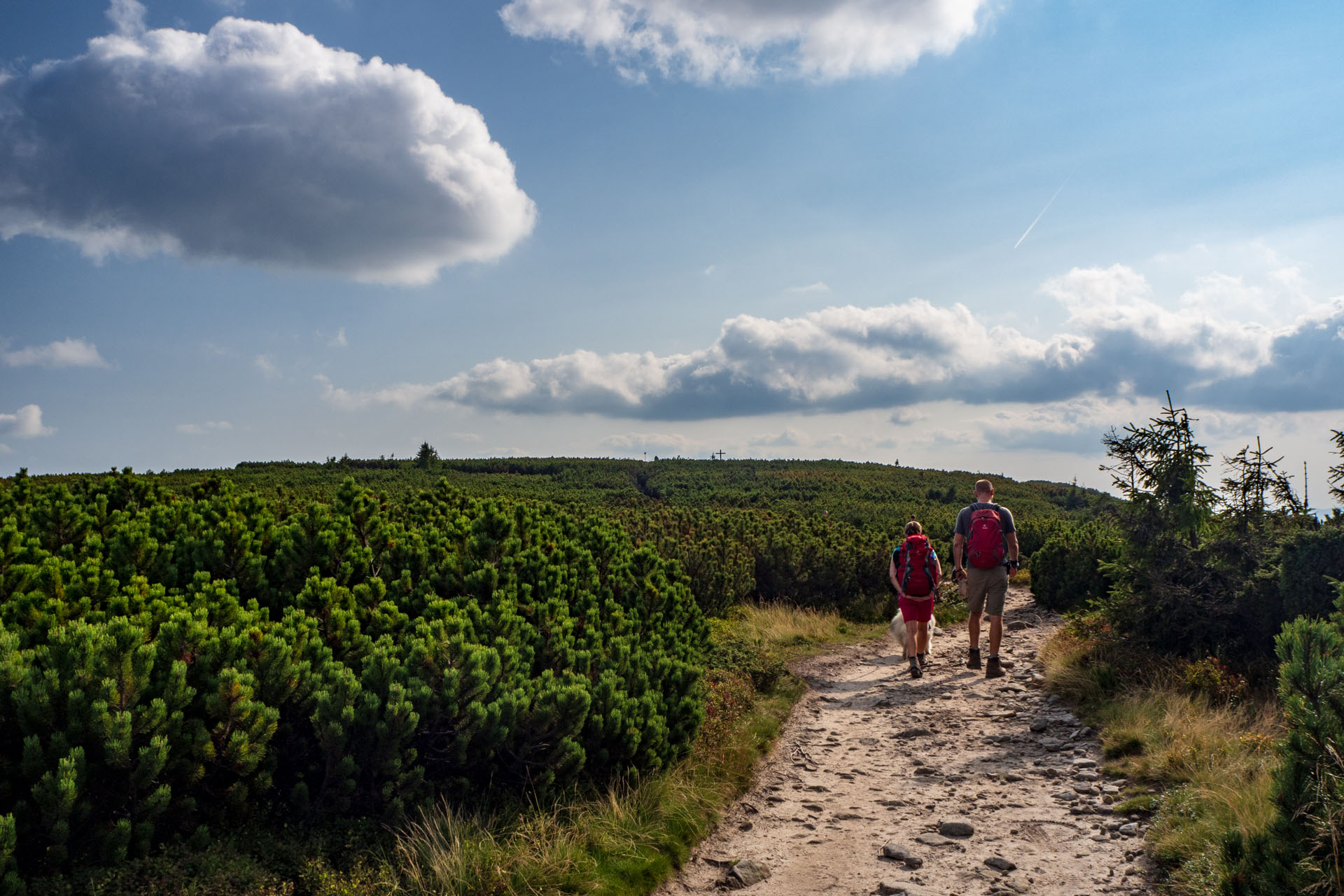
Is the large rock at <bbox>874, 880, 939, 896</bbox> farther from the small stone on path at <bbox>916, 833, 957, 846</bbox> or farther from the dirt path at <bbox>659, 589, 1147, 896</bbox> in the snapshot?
the small stone on path at <bbox>916, 833, 957, 846</bbox>

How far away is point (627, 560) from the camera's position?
342 inches

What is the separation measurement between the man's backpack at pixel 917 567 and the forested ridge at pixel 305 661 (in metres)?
3.09

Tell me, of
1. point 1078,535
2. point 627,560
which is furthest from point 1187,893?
point 1078,535

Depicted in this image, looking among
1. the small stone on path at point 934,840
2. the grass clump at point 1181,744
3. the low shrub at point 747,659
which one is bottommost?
the small stone on path at point 934,840

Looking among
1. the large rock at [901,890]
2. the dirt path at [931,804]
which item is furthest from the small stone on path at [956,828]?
the large rock at [901,890]

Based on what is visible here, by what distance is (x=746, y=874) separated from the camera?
17.0 ft

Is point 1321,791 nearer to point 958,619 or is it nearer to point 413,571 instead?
point 413,571

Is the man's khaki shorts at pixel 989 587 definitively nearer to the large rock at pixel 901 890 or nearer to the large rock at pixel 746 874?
the large rock at pixel 901 890

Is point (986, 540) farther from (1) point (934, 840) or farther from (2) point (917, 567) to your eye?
(1) point (934, 840)

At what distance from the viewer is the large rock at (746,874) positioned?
5121mm

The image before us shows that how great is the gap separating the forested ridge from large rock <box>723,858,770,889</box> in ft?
3.45

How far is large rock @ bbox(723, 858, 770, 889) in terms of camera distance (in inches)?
202

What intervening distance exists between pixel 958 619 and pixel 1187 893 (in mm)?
11135

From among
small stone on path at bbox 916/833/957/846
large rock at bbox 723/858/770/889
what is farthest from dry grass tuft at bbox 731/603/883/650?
large rock at bbox 723/858/770/889
